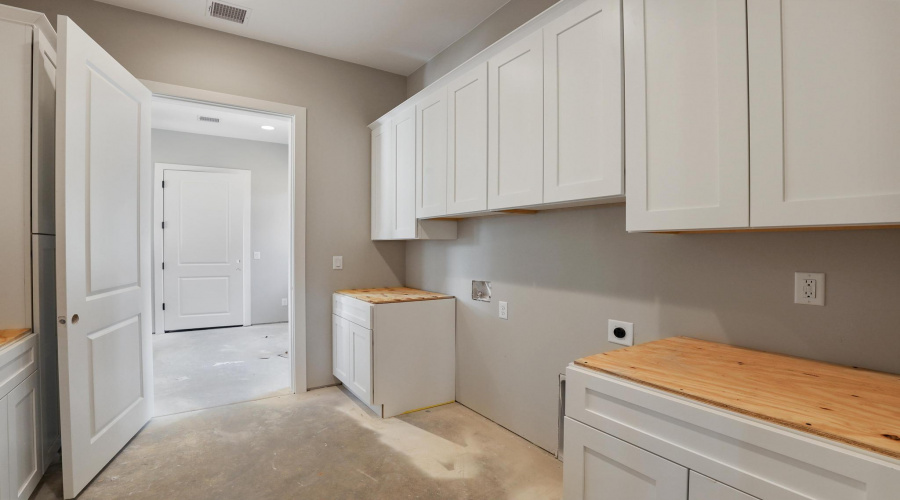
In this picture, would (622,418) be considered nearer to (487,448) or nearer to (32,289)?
(487,448)

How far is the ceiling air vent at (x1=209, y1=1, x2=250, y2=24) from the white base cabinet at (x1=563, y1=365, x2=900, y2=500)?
9.82 feet

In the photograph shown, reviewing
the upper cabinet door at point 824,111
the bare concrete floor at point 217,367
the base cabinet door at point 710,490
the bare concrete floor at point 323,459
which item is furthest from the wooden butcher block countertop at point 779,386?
the bare concrete floor at point 217,367

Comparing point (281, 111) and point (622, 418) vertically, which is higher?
point (281, 111)

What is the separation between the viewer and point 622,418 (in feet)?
4.06

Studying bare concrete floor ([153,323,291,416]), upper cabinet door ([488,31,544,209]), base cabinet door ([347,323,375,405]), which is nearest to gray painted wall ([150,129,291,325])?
bare concrete floor ([153,323,291,416])

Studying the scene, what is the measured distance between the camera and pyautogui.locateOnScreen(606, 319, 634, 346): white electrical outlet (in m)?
1.88

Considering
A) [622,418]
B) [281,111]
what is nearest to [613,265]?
[622,418]

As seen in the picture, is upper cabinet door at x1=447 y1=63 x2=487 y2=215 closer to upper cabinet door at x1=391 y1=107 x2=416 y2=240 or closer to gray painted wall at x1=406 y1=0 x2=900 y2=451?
gray painted wall at x1=406 y1=0 x2=900 y2=451

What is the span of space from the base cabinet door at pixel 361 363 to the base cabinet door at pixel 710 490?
2004mm

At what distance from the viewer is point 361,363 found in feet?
9.36

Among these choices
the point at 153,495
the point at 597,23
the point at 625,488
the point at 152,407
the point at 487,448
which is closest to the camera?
the point at 625,488

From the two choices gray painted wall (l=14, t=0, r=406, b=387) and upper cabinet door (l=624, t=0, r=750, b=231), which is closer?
upper cabinet door (l=624, t=0, r=750, b=231)

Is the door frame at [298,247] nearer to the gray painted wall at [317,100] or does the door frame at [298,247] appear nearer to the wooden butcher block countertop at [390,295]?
the gray painted wall at [317,100]

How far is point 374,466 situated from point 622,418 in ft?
4.80
